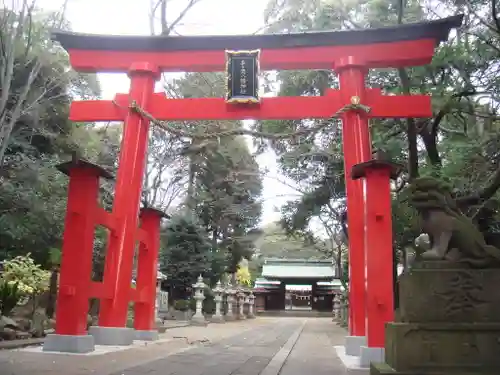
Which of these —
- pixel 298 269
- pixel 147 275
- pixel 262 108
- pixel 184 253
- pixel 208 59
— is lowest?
pixel 147 275

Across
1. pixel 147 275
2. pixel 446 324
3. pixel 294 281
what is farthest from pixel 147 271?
pixel 294 281

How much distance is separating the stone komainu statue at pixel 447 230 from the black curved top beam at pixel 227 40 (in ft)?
20.1

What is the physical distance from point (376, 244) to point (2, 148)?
591cm

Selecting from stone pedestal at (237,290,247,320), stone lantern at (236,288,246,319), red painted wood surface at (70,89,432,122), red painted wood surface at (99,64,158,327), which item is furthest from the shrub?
red painted wood surface at (70,89,432,122)

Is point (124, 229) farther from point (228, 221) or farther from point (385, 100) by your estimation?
point (228, 221)

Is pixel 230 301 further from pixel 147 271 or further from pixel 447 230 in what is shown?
pixel 447 230

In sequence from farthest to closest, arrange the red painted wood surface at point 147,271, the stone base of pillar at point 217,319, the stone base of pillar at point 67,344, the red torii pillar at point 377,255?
the stone base of pillar at point 217,319 → the red painted wood surface at point 147,271 → the stone base of pillar at point 67,344 → the red torii pillar at point 377,255

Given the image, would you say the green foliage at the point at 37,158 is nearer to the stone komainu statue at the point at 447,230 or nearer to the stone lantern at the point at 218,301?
the stone komainu statue at the point at 447,230

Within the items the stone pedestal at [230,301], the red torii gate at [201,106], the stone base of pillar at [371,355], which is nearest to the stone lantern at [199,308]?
the stone pedestal at [230,301]

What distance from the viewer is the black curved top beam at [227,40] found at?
10.7 metres

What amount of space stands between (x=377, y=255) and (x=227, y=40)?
19.6ft

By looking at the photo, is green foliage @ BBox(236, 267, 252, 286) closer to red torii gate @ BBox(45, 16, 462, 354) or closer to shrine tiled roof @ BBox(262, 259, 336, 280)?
shrine tiled roof @ BBox(262, 259, 336, 280)

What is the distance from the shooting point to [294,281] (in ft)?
159

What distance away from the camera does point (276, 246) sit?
187 feet
